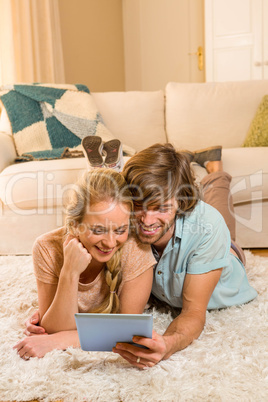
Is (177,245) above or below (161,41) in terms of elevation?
below

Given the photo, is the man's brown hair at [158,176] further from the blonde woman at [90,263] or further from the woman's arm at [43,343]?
the woman's arm at [43,343]

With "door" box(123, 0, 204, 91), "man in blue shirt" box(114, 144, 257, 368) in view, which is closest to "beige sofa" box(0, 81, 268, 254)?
"man in blue shirt" box(114, 144, 257, 368)

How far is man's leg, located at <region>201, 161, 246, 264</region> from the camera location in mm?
2096

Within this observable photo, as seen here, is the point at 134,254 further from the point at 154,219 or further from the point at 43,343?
the point at 43,343

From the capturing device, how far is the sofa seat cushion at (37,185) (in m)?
2.46

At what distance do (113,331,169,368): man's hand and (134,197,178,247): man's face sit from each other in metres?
0.29

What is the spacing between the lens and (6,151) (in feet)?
8.96

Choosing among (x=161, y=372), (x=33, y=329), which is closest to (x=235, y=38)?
(x=33, y=329)

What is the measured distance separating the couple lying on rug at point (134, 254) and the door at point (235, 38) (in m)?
3.63

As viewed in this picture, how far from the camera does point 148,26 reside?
5500 mm

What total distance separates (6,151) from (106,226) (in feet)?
5.51

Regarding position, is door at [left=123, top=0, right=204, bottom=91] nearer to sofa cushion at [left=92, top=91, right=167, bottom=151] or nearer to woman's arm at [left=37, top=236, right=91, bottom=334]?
sofa cushion at [left=92, top=91, right=167, bottom=151]

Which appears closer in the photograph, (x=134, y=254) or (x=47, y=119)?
(x=134, y=254)

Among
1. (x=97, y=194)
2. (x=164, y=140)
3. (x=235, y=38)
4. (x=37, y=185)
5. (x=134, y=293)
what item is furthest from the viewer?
(x=235, y=38)
